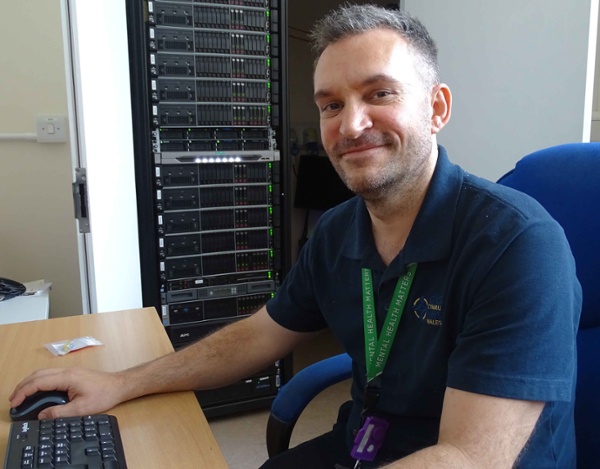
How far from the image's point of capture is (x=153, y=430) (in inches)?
34.3

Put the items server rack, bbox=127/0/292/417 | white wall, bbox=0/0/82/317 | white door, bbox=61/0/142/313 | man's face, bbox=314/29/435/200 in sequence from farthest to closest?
white wall, bbox=0/0/82/317 < server rack, bbox=127/0/292/417 < white door, bbox=61/0/142/313 < man's face, bbox=314/29/435/200

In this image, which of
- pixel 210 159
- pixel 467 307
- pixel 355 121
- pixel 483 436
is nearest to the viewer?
pixel 483 436

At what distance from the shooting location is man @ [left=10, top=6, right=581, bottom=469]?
0.77m

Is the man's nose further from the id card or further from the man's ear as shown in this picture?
the id card

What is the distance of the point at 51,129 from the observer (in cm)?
248

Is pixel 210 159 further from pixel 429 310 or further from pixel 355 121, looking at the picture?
pixel 429 310

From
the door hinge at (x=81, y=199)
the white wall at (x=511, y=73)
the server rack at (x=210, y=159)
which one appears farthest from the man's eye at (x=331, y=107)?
the server rack at (x=210, y=159)

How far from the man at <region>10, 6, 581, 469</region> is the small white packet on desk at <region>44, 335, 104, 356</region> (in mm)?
188

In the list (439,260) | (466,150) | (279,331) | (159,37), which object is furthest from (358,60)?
(159,37)

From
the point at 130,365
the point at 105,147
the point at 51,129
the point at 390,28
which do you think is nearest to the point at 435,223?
the point at 390,28

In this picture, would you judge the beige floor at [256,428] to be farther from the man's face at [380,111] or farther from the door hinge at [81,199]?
the man's face at [380,111]

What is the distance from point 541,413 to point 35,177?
234 cm

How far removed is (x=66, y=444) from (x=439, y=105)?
81 centimetres

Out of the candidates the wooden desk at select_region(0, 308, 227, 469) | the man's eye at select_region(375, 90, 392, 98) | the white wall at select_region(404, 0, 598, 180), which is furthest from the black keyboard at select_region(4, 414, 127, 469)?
the white wall at select_region(404, 0, 598, 180)
